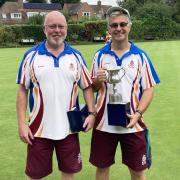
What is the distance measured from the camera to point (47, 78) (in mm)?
3715

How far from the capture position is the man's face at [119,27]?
3832 mm

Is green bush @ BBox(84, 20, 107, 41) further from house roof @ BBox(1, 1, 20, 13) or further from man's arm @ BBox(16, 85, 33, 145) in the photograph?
house roof @ BBox(1, 1, 20, 13)

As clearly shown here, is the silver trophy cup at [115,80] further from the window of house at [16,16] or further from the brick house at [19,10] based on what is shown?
the window of house at [16,16]

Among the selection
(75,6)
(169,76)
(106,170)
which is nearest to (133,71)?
(106,170)

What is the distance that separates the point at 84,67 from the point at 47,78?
1.32 feet

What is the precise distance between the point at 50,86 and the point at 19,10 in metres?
83.9

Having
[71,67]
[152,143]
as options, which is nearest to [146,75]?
[71,67]

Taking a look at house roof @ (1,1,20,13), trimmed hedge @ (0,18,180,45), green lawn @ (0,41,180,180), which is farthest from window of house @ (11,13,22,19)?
green lawn @ (0,41,180,180)

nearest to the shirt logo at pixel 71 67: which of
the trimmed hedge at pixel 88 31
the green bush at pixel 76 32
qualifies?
the trimmed hedge at pixel 88 31

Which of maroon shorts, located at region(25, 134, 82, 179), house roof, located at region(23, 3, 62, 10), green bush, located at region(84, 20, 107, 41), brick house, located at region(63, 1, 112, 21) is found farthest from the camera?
house roof, located at region(23, 3, 62, 10)

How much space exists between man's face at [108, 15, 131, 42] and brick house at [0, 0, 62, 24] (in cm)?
7969

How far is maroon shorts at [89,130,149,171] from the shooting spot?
3982mm

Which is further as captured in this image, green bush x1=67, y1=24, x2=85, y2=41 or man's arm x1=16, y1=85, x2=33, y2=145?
green bush x1=67, y1=24, x2=85, y2=41

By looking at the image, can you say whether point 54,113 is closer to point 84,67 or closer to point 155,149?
point 84,67
